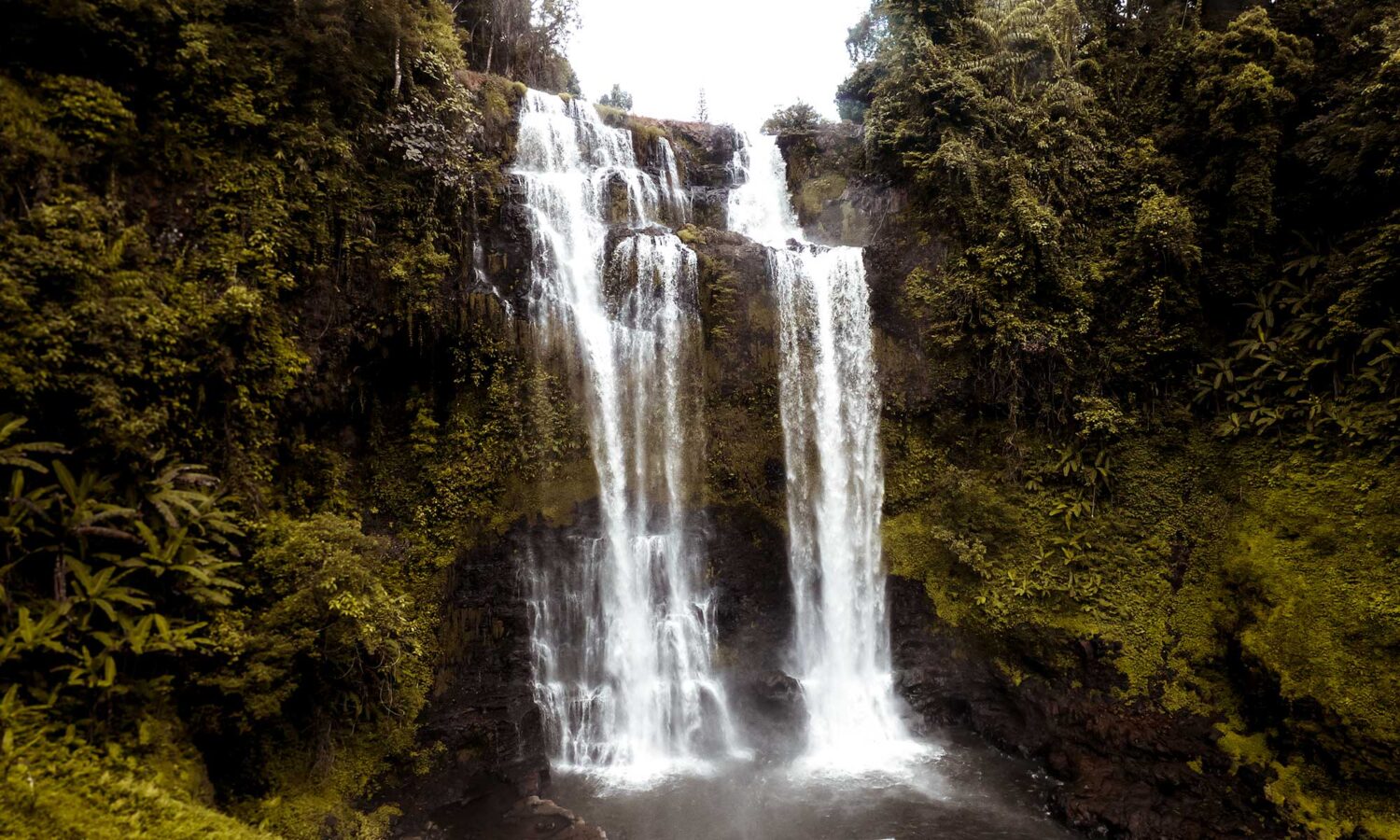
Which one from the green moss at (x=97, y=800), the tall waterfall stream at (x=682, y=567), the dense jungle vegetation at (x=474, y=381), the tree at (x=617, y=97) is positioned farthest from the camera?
the tree at (x=617, y=97)

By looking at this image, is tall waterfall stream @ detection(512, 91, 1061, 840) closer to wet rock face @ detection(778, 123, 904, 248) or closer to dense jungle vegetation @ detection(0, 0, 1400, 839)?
dense jungle vegetation @ detection(0, 0, 1400, 839)

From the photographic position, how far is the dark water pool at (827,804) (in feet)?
31.1

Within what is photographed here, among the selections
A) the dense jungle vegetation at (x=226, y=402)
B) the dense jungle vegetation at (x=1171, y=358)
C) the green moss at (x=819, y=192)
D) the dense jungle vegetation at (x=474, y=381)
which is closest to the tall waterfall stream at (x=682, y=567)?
the dense jungle vegetation at (x=474, y=381)

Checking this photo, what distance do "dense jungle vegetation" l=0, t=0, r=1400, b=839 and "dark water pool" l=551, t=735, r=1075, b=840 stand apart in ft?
7.34

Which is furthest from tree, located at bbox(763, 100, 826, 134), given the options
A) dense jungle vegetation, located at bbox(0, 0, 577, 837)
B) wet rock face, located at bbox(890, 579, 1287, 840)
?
wet rock face, located at bbox(890, 579, 1287, 840)

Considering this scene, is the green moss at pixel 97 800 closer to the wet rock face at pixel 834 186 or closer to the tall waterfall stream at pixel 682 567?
the tall waterfall stream at pixel 682 567

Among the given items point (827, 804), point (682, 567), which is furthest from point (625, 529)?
point (827, 804)

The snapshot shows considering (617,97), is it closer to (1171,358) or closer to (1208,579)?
(1171,358)

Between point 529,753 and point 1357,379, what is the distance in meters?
14.8

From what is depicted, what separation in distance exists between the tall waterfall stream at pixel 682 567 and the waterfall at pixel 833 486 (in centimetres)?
4

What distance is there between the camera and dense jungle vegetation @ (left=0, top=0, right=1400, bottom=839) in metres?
6.78

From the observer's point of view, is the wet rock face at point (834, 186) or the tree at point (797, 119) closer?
the wet rock face at point (834, 186)

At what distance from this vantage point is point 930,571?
507 inches

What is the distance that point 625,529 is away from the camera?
41.3 ft
